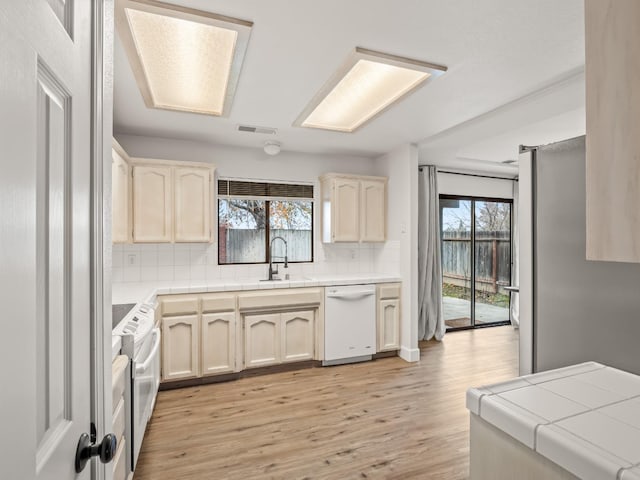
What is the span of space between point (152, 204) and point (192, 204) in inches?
14.4

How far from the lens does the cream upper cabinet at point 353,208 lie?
4051 mm

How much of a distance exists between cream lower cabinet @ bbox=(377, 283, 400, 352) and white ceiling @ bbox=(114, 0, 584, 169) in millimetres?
1695

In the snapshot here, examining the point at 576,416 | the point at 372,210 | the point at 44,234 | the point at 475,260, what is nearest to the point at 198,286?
the point at 372,210

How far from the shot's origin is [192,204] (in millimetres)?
3496

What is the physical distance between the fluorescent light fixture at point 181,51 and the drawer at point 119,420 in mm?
1784

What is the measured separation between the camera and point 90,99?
0.79 meters

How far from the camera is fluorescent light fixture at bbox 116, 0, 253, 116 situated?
5.40 feet

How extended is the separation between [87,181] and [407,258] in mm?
3542

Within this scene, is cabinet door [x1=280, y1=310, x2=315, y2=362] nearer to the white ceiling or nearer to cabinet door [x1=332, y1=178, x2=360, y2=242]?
cabinet door [x1=332, y1=178, x2=360, y2=242]

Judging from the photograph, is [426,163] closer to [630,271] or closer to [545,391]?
[630,271]

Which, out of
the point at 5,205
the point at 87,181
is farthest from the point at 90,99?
the point at 5,205

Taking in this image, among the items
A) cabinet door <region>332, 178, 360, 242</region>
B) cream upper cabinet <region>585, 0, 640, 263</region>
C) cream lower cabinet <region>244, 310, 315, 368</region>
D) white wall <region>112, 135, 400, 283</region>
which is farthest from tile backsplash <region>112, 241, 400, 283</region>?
cream upper cabinet <region>585, 0, 640, 263</region>

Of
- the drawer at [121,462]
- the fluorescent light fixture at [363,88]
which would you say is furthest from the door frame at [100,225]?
the fluorescent light fixture at [363,88]

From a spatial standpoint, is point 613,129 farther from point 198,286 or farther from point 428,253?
point 428,253
